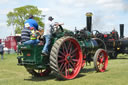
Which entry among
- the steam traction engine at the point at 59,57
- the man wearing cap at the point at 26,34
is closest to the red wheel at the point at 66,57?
the steam traction engine at the point at 59,57

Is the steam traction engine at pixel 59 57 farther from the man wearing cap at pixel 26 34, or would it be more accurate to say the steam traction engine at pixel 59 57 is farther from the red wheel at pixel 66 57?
the man wearing cap at pixel 26 34

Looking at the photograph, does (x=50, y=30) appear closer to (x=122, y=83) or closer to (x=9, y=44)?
(x=122, y=83)

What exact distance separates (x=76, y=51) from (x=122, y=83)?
7.00 feet

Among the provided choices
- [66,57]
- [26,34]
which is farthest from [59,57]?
[26,34]

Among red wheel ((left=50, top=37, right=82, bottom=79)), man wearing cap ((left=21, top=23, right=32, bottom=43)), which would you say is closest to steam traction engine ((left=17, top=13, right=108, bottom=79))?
red wheel ((left=50, top=37, right=82, bottom=79))

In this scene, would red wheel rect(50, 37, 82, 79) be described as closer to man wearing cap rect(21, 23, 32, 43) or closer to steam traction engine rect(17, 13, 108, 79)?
steam traction engine rect(17, 13, 108, 79)

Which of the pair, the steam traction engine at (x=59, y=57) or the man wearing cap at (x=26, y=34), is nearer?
the steam traction engine at (x=59, y=57)

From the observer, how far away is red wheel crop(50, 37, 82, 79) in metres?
6.45

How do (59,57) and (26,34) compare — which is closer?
(26,34)

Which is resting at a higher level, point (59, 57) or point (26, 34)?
point (26, 34)

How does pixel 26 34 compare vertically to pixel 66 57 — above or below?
above

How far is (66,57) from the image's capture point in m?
6.96

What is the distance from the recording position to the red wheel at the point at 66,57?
254 inches

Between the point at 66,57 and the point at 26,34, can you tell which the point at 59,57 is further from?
the point at 26,34
